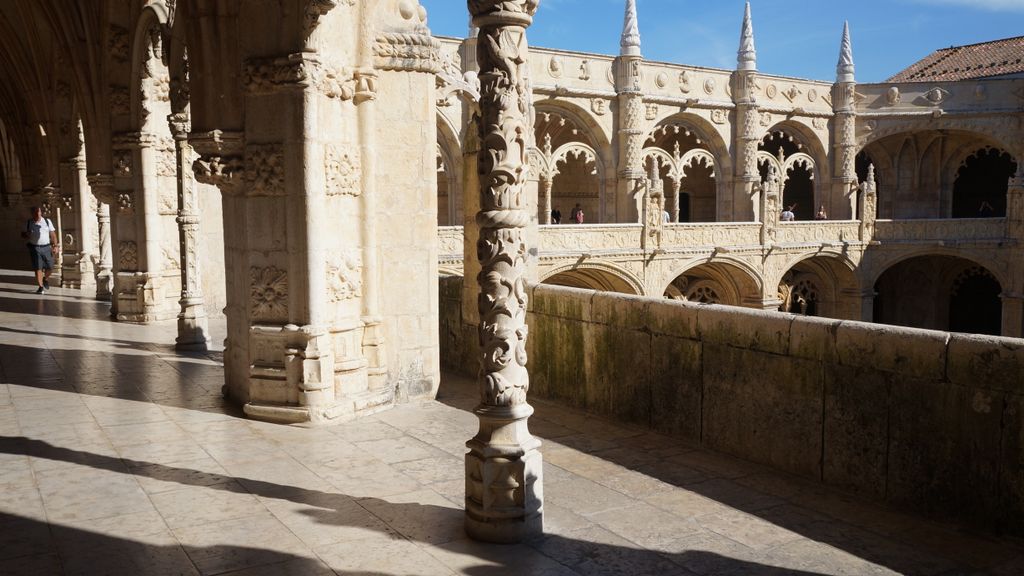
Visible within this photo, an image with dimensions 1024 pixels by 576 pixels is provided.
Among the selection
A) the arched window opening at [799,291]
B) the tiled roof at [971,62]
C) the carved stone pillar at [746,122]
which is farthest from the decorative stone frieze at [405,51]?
the tiled roof at [971,62]

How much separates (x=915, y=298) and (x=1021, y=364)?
29.7m

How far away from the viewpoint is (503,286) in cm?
390

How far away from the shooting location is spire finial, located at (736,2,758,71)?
91.1 feet

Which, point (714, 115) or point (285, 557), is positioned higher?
point (714, 115)

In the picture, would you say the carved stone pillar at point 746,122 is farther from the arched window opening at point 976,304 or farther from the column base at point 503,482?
the column base at point 503,482

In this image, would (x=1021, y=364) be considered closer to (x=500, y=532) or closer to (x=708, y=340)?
(x=708, y=340)

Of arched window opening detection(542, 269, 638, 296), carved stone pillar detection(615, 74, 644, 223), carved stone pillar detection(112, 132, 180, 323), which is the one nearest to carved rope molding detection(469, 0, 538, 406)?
carved stone pillar detection(112, 132, 180, 323)

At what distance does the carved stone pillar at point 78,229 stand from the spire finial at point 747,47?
2070 cm

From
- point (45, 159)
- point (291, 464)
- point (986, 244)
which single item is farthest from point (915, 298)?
point (291, 464)

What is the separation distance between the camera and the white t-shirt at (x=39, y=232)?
47.9 ft

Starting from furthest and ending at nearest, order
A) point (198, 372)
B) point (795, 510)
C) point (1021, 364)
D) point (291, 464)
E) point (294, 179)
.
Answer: point (198, 372), point (294, 179), point (291, 464), point (795, 510), point (1021, 364)

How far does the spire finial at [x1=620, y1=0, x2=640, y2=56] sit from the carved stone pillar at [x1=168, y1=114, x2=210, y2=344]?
61.3ft

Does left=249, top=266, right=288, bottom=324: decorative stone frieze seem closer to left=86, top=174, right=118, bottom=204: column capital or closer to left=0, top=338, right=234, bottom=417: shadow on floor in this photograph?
left=0, top=338, right=234, bottom=417: shadow on floor

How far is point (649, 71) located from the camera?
2602 centimetres
